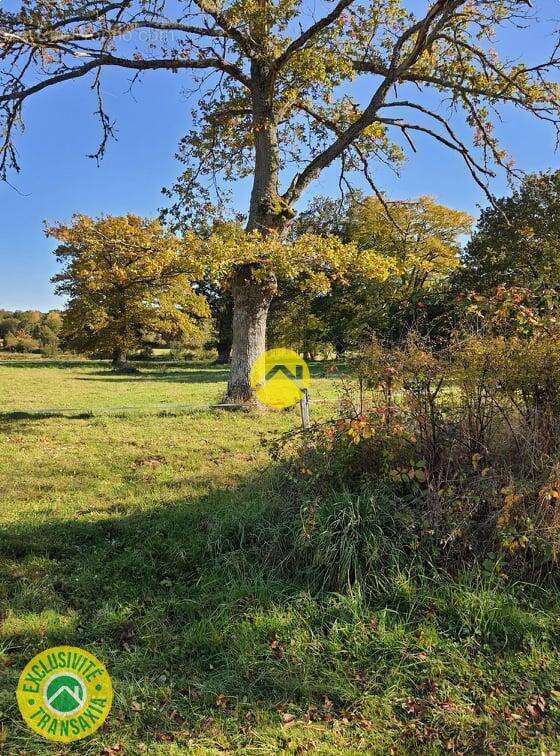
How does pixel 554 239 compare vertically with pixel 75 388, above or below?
above

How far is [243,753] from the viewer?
2.46 m

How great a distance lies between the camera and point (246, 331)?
1127 centimetres

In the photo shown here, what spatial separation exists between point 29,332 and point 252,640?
216ft

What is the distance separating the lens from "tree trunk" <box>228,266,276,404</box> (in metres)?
11.1

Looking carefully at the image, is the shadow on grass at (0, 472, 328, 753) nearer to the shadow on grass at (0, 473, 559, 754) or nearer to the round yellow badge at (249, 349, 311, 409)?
the shadow on grass at (0, 473, 559, 754)

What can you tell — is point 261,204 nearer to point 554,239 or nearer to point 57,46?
point 57,46

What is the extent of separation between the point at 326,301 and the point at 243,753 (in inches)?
1258

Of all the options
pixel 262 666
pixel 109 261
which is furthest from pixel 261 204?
pixel 109 261

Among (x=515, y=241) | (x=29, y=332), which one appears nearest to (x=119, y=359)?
(x=515, y=241)

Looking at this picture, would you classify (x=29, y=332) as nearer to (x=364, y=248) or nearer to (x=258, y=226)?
(x=364, y=248)

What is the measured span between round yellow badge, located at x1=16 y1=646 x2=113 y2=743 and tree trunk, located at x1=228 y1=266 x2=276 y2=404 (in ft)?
27.6

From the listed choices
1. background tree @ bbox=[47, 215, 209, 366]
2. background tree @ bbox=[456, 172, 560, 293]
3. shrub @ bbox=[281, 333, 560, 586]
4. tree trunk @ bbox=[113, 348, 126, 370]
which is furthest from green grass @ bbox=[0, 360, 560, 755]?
tree trunk @ bbox=[113, 348, 126, 370]

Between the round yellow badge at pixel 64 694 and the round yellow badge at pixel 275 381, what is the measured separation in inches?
307

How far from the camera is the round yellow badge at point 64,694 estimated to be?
2582 mm
